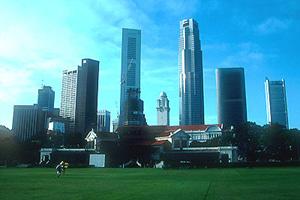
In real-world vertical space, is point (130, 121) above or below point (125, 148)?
above

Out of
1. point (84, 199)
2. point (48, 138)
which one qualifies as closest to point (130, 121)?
point (48, 138)

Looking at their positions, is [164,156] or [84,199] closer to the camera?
[84,199]

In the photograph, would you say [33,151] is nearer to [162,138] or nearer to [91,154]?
[91,154]

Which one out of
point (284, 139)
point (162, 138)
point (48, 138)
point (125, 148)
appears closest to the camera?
point (284, 139)

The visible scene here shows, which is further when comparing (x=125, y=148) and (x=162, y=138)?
(x=162, y=138)

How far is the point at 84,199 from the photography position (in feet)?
64.6

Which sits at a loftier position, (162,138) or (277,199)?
(162,138)

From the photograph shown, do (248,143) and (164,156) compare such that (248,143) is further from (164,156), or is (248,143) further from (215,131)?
(215,131)

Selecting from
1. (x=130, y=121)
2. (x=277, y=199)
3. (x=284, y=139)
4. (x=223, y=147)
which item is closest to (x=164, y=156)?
(x=223, y=147)

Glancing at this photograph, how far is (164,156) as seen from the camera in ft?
367

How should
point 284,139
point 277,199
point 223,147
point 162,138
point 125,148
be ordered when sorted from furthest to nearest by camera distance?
point 162,138
point 125,148
point 223,147
point 284,139
point 277,199

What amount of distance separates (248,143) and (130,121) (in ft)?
187

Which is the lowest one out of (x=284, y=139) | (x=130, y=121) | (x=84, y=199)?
(x=84, y=199)

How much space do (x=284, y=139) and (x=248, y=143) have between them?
1087cm
